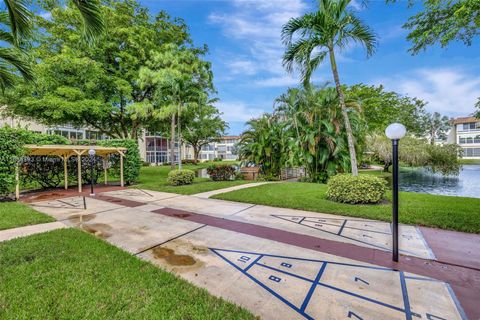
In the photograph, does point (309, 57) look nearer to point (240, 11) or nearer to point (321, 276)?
point (240, 11)

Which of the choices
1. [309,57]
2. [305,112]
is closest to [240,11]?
[309,57]

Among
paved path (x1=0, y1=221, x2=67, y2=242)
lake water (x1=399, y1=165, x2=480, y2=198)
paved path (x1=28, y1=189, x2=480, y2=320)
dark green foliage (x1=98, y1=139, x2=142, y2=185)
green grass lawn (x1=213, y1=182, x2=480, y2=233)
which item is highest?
dark green foliage (x1=98, y1=139, x2=142, y2=185)

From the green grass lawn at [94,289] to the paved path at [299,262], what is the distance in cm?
28

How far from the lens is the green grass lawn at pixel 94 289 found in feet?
7.11

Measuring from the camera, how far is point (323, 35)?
662cm

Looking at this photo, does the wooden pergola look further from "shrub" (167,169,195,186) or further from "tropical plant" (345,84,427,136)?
"tropical plant" (345,84,427,136)

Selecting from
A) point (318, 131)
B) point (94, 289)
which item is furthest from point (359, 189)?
point (94, 289)

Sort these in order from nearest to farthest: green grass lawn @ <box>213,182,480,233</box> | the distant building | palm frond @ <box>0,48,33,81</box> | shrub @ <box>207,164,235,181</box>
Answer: green grass lawn @ <box>213,182,480,233</box>, palm frond @ <box>0,48,33,81</box>, shrub @ <box>207,164,235,181</box>, the distant building

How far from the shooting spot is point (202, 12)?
11.0m

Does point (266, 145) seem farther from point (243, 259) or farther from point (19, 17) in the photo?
point (19, 17)

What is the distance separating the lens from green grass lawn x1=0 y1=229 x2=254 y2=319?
217cm

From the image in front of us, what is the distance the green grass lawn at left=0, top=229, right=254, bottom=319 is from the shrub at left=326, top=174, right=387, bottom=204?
5.74 metres

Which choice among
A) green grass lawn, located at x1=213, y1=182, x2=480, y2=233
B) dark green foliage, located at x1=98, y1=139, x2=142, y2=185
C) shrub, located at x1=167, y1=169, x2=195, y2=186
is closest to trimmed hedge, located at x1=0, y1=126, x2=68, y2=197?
dark green foliage, located at x1=98, y1=139, x2=142, y2=185

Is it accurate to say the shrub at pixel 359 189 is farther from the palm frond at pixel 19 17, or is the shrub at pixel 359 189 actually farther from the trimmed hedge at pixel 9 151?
the trimmed hedge at pixel 9 151
